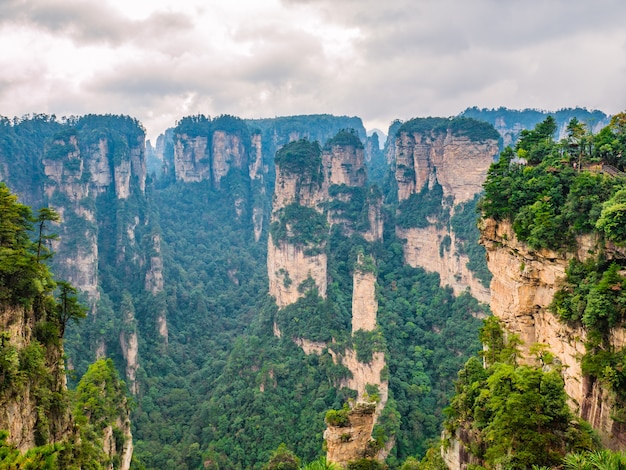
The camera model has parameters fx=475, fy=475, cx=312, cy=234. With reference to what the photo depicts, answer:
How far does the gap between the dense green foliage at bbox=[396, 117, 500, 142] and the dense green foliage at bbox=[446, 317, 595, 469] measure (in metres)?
40.4

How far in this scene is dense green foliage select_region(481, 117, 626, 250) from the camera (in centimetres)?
1742

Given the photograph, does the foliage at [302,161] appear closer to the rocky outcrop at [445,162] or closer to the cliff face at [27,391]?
the rocky outcrop at [445,162]

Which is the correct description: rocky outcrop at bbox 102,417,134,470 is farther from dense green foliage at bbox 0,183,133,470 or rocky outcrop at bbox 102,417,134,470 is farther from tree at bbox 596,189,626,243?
tree at bbox 596,189,626,243

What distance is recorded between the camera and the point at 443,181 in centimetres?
5622

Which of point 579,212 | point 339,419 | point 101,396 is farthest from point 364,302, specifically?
point 579,212

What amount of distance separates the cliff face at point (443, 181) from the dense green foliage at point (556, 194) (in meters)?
24.0

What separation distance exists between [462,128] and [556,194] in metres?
35.9

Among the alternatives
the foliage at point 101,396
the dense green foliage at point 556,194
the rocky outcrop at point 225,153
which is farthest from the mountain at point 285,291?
the rocky outcrop at point 225,153

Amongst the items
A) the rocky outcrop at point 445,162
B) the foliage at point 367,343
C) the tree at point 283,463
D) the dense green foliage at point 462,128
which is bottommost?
the tree at point 283,463

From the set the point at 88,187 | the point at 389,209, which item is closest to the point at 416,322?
the point at 389,209

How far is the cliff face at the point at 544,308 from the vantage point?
15.1 m

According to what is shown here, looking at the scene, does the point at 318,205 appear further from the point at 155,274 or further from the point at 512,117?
the point at 512,117

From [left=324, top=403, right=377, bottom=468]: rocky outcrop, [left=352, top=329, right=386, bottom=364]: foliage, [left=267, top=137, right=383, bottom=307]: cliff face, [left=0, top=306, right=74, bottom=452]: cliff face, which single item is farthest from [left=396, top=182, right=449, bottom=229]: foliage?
[left=0, top=306, right=74, bottom=452]: cliff face

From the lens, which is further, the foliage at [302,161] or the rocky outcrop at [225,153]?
the rocky outcrop at [225,153]
